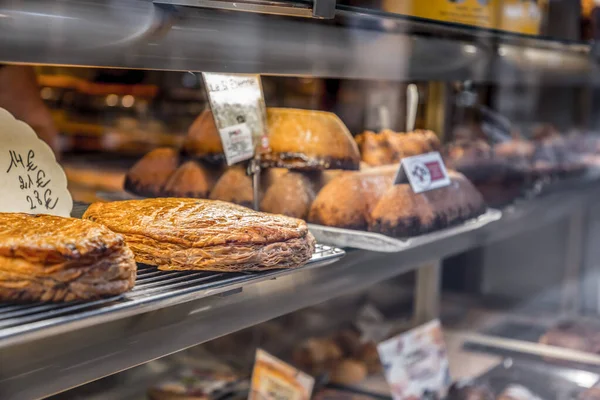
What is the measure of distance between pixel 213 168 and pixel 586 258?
2.34 meters

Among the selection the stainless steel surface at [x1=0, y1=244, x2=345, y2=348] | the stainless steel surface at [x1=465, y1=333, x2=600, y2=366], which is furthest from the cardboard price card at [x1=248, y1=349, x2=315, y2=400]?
the stainless steel surface at [x1=465, y1=333, x2=600, y2=366]

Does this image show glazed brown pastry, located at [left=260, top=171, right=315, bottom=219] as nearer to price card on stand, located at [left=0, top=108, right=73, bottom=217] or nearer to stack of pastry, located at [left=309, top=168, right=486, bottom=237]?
stack of pastry, located at [left=309, top=168, right=486, bottom=237]

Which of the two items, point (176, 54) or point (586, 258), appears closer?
point (176, 54)

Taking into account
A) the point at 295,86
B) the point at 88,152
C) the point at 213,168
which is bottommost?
the point at 88,152

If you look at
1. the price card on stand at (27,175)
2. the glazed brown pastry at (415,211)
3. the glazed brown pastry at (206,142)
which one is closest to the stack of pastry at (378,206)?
the glazed brown pastry at (415,211)

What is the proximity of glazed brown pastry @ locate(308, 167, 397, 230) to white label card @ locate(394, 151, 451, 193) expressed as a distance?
39 millimetres

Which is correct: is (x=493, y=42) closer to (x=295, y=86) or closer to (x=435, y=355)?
(x=295, y=86)

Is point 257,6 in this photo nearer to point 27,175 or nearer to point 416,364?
point 27,175

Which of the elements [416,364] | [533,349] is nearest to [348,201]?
[416,364]

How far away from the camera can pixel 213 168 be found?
1.52 meters

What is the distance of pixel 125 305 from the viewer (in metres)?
0.88

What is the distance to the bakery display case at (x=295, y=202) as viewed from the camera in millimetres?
901

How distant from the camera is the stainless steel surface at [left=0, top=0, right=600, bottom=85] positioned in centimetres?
91

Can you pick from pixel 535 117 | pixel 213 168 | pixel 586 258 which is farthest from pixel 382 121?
pixel 586 258
